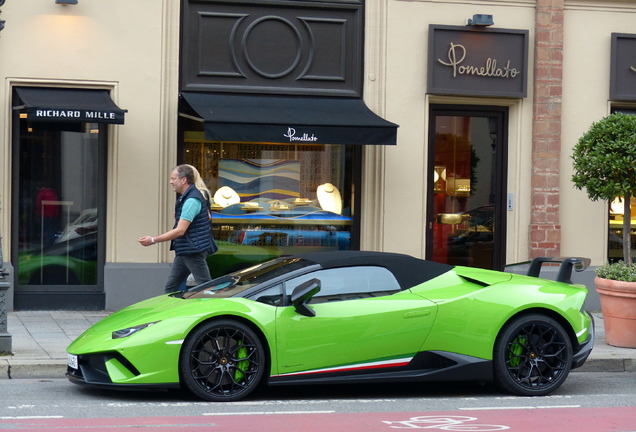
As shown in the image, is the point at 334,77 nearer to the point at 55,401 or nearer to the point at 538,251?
the point at 538,251

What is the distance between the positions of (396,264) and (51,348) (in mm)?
3619

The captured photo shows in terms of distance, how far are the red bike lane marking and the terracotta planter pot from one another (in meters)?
2.83

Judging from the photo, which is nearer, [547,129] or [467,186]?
[547,129]

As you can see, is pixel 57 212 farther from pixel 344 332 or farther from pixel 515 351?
pixel 515 351

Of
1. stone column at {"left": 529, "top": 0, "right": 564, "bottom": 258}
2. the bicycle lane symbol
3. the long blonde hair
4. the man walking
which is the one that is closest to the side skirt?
the bicycle lane symbol

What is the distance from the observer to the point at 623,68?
1261 centimetres

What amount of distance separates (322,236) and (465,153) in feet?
7.75

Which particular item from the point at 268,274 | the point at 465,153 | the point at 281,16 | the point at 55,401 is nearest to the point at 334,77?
the point at 281,16

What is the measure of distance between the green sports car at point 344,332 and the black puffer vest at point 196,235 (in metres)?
1.42

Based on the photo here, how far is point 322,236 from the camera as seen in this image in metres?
12.4

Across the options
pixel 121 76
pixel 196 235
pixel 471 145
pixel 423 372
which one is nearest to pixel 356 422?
pixel 423 372

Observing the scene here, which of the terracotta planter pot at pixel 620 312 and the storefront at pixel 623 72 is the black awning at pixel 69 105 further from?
the storefront at pixel 623 72

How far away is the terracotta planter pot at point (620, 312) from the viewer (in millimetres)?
9430

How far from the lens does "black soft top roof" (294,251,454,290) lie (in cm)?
730
